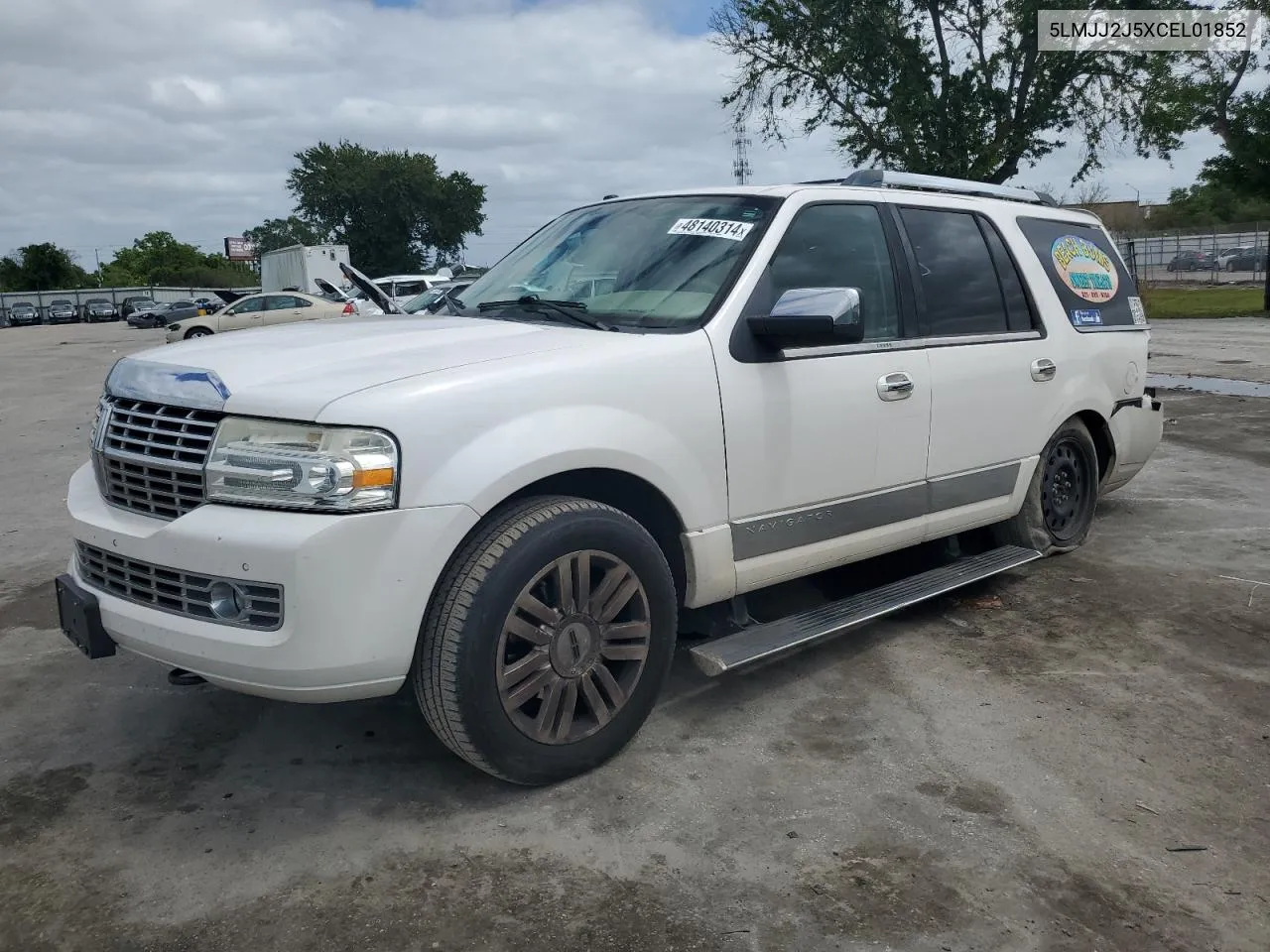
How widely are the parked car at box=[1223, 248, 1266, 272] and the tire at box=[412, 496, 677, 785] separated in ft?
150

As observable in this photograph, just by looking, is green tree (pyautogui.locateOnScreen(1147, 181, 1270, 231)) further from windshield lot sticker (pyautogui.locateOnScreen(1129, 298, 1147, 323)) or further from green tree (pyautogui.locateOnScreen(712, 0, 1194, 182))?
windshield lot sticker (pyautogui.locateOnScreen(1129, 298, 1147, 323))

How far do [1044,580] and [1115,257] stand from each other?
1868 millimetres

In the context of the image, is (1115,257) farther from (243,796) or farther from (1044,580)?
(243,796)

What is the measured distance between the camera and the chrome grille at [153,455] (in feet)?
→ 9.73

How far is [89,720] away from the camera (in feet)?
12.5

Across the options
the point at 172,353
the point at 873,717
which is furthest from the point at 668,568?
the point at 172,353

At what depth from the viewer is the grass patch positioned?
2677cm

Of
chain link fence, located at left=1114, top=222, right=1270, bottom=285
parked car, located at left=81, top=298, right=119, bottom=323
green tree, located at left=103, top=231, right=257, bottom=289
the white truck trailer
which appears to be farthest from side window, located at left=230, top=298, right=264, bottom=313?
green tree, located at left=103, top=231, right=257, bottom=289

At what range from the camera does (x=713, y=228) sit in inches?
156

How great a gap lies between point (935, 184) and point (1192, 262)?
4531 centimetres

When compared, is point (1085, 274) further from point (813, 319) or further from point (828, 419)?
point (813, 319)

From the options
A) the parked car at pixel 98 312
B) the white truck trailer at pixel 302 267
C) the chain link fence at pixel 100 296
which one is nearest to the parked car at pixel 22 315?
the parked car at pixel 98 312

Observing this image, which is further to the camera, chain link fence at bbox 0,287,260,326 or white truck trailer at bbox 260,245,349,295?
chain link fence at bbox 0,287,260,326

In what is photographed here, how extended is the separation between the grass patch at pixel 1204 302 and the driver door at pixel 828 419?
70.3 feet
